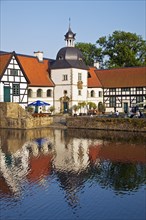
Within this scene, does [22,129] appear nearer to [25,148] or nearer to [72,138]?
[72,138]

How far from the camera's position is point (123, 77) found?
46.4 metres

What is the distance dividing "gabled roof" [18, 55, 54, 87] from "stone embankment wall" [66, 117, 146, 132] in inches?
393

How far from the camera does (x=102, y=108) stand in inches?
1786

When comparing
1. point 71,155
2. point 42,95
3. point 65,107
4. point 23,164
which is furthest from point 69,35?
point 23,164

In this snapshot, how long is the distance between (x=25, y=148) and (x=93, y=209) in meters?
11.4

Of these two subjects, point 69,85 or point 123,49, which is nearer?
point 69,85

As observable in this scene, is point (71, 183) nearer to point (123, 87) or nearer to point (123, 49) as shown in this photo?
point (123, 87)

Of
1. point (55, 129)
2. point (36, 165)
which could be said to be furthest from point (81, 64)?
point (36, 165)

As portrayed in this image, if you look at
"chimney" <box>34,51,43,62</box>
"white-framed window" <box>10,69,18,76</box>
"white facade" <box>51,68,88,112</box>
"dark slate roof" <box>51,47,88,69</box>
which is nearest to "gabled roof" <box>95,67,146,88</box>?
"white facade" <box>51,68,88,112</box>

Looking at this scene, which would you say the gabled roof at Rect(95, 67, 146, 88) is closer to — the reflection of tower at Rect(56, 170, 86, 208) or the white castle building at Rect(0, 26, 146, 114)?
the white castle building at Rect(0, 26, 146, 114)

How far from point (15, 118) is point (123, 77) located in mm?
19568

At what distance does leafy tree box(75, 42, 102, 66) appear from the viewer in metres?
62.7

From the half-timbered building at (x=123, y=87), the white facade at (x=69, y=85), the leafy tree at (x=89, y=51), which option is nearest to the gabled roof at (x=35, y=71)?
the white facade at (x=69, y=85)

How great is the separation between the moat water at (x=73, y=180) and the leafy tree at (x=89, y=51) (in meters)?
41.2
